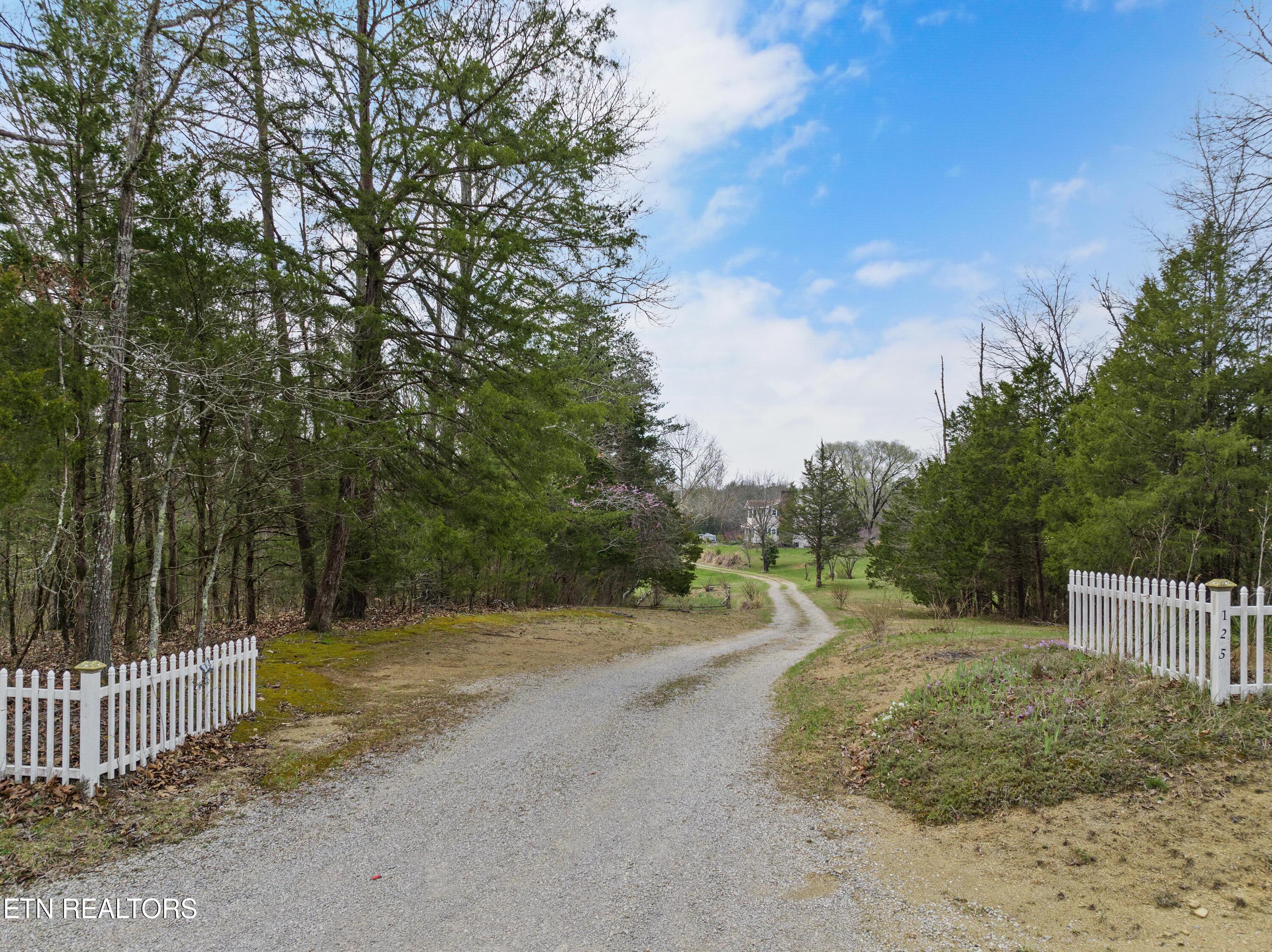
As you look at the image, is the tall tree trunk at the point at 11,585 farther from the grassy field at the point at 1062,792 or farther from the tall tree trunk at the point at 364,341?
the grassy field at the point at 1062,792

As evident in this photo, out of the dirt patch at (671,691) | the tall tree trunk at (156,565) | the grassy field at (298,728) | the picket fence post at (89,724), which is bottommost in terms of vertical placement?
the dirt patch at (671,691)

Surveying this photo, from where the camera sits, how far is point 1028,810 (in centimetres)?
437

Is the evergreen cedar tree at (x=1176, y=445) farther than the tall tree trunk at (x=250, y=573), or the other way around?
the evergreen cedar tree at (x=1176, y=445)

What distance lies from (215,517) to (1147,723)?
11876mm

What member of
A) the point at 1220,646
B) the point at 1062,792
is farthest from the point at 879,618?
the point at 1062,792

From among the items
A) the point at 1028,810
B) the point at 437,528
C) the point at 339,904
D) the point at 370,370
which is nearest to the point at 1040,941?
the point at 1028,810

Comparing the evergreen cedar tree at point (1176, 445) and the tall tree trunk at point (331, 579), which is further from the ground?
the evergreen cedar tree at point (1176, 445)

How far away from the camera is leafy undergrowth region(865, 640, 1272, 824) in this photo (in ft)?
15.0

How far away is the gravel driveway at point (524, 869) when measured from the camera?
326cm

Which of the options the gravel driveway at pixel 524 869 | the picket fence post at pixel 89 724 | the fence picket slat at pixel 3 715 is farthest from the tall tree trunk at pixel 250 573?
the gravel driveway at pixel 524 869

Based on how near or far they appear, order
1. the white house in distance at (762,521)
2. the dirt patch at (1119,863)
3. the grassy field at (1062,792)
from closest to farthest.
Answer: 1. the dirt patch at (1119,863)
2. the grassy field at (1062,792)
3. the white house in distance at (762,521)

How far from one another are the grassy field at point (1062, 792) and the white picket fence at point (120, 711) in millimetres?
5143

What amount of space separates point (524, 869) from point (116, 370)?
5.55 metres

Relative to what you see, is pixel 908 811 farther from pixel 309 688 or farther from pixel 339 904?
pixel 309 688
